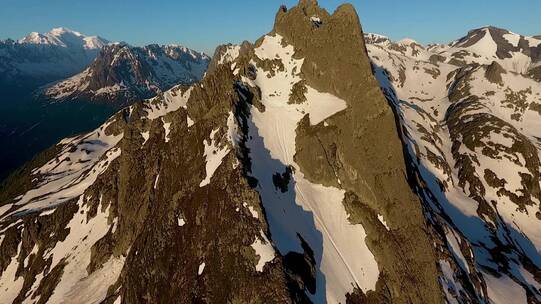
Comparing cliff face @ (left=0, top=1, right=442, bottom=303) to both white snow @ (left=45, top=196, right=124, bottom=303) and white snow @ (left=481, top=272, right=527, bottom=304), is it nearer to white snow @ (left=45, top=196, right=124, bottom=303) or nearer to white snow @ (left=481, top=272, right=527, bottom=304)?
white snow @ (left=45, top=196, right=124, bottom=303)

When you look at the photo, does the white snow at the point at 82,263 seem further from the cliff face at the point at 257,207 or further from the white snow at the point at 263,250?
the white snow at the point at 263,250

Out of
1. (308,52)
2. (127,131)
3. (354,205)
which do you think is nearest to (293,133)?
(354,205)

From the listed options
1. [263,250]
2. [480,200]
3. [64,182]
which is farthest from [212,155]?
[64,182]

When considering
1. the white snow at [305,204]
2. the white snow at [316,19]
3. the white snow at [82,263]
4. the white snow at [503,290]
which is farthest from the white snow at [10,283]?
the white snow at [316,19]

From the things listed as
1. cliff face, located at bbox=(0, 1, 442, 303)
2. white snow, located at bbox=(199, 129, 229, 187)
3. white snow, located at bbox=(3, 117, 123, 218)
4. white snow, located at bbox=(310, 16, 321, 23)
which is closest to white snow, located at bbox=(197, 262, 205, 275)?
cliff face, located at bbox=(0, 1, 442, 303)

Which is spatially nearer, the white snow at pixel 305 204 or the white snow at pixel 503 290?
the white snow at pixel 305 204

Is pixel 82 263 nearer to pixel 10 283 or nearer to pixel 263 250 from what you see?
pixel 10 283

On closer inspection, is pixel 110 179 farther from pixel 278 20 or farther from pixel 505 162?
pixel 505 162
